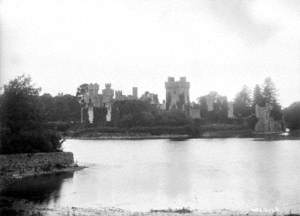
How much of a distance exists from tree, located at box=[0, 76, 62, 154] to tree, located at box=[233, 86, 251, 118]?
3138 inches

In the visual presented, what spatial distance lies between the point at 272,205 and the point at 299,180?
9.20 m

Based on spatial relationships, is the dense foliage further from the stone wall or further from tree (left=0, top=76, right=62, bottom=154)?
the stone wall

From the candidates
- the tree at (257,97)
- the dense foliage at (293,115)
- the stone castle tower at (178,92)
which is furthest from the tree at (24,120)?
the stone castle tower at (178,92)

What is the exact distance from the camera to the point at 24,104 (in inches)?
1453

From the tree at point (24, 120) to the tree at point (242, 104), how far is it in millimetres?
79702

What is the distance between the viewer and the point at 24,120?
37000mm

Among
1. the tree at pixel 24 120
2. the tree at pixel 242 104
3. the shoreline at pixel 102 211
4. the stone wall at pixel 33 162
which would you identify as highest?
the tree at pixel 242 104

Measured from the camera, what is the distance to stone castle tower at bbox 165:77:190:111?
120625 mm

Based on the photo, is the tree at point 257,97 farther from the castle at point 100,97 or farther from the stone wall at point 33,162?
the stone wall at point 33,162

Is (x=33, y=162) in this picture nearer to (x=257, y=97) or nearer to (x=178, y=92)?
(x=257, y=97)

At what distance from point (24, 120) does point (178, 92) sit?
280 ft

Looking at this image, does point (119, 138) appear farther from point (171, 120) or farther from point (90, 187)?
point (90, 187)

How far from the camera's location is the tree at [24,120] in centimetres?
3434

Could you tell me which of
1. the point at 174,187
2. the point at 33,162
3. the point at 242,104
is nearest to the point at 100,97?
the point at 242,104
